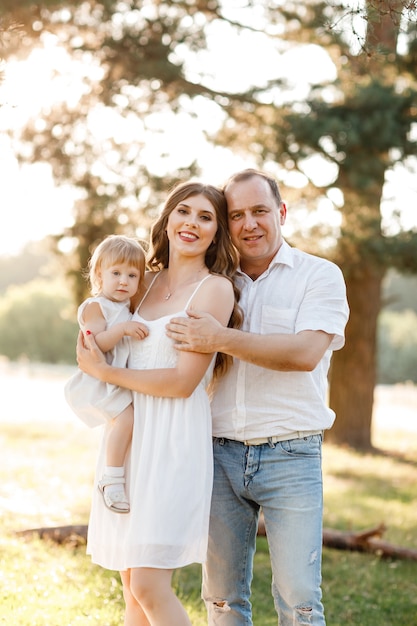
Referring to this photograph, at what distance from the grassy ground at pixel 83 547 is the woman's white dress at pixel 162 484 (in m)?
1.26

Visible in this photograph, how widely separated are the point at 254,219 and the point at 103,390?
984mm

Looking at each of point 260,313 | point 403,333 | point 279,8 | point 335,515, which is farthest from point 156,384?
point 403,333

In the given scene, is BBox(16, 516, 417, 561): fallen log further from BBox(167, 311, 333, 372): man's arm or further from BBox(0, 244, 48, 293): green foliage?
BBox(0, 244, 48, 293): green foliage

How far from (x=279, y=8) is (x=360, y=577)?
8795mm

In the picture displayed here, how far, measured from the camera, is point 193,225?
3.39 meters

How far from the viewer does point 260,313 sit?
3404 millimetres

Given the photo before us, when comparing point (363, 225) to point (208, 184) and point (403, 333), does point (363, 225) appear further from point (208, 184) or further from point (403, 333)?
point (403, 333)

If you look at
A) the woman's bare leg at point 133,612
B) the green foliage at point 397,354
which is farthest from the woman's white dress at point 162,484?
the green foliage at point 397,354

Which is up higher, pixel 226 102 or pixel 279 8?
pixel 279 8

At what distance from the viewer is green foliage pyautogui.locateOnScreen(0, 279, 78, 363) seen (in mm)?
47188

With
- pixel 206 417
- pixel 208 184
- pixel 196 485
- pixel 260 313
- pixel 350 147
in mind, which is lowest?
pixel 196 485

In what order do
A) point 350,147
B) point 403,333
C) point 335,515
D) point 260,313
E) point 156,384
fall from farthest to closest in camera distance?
1. point 403,333
2. point 350,147
3. point 335,515
4. point 260,313
5. point 156,384

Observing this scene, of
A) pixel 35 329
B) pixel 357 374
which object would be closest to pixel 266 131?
pixel 357 374

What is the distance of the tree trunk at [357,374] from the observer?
43.2 feet
